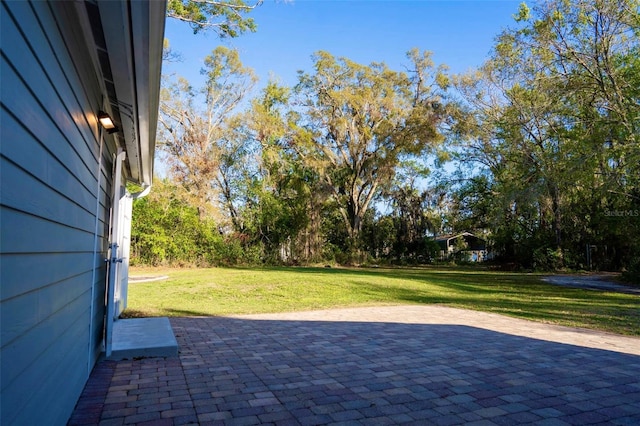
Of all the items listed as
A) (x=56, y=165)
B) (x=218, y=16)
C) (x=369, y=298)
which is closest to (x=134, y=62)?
(x=56, y=165)

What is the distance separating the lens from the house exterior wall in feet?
4.41

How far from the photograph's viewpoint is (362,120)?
24.5 m

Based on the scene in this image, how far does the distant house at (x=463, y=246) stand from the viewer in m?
31.8

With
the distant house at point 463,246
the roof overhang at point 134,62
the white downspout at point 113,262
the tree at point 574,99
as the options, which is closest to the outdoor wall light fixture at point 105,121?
the roof overhang at point 134,62

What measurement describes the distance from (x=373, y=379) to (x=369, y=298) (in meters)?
6.17

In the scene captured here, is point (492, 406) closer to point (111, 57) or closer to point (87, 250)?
point (87, 250)

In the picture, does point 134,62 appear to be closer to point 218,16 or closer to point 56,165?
point 56,165

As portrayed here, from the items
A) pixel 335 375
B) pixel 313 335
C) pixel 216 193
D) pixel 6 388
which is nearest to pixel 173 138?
pixel 216 193

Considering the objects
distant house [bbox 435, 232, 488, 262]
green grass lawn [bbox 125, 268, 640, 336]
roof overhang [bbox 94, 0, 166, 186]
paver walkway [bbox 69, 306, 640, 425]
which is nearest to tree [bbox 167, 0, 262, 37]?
roof overhang [bbox 94, 0, 166, 186]

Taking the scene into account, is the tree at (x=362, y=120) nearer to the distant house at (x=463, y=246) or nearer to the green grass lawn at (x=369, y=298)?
the distant house at (x=463, y=246)

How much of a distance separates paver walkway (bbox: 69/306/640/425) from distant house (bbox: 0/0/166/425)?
1.85ft

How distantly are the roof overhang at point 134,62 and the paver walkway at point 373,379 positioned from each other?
2134mm

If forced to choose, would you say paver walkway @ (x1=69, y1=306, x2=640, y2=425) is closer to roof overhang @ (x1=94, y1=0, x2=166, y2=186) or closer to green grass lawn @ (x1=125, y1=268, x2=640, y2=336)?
green grass lawn @ (x1=125, y1=268, x2=640, y2=336)

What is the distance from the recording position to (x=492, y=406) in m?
2.97
